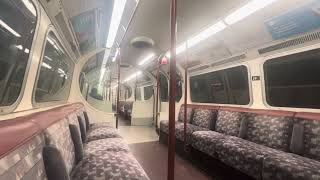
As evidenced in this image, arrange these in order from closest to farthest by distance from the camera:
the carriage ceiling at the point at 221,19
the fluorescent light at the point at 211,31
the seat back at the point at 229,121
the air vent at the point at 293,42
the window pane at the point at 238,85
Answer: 1. the carriage ceiling at the point at 221,19
2. the air vent at the point at 293,42
3. the fluorescent light at the point at 211,31
4. the seat back at the point at 229,121
5. the window pane at the point at 238,85

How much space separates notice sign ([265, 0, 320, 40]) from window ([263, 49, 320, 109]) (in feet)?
1.34

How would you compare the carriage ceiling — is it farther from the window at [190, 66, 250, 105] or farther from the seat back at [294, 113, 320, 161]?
the seat back at [294, 113, 320, 161]

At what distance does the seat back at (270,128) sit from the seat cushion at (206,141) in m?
0.55

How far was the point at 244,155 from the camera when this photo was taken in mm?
3062

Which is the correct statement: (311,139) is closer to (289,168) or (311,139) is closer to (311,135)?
(311,135)

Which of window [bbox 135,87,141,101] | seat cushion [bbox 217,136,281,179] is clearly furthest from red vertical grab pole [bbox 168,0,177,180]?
window [bbox 135,87,141,101]

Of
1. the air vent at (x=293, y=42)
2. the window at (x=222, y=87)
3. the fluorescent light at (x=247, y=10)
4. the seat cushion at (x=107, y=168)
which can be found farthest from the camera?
the window at (x=222, y=87)

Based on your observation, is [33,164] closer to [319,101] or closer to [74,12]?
[74,12]

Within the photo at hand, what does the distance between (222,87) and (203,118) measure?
0.93 meters

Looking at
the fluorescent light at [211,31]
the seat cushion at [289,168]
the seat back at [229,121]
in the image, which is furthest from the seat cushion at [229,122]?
the fluorescent light at [211,31]

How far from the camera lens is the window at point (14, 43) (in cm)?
170

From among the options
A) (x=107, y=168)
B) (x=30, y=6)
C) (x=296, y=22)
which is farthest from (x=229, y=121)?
(x=30, y=6)

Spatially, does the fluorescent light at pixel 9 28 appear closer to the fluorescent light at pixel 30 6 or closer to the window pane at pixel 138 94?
the fluorescent light at pixel 30 6

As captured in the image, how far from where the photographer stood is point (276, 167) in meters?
2.53
